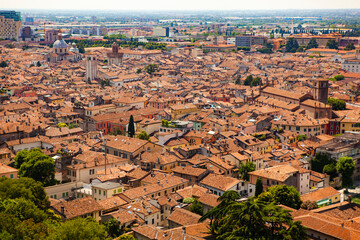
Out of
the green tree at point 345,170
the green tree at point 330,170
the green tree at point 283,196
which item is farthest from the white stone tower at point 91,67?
the green tree at point 283,196

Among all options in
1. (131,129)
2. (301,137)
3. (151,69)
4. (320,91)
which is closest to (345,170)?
(301,137)

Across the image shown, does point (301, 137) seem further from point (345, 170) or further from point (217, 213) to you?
point (217, 213)

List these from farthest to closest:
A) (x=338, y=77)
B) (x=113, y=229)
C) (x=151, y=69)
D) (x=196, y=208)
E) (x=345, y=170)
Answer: (x=151, y=69) < (x=338, y=77) < (x=345, y=170) < (x=196, y=208) < (x=113, y=229)

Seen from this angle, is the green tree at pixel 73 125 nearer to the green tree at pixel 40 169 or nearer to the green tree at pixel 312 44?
the green tree at pixel 40 169

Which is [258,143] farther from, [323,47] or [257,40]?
[257,40]

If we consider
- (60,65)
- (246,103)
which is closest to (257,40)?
(60,65)

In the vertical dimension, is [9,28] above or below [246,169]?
above
